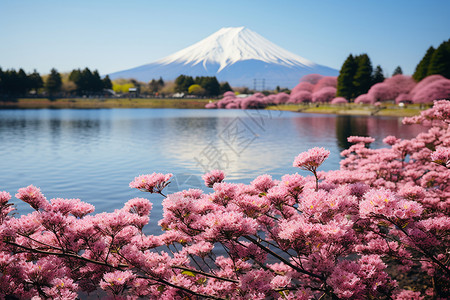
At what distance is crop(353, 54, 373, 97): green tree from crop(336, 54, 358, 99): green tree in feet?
2.79

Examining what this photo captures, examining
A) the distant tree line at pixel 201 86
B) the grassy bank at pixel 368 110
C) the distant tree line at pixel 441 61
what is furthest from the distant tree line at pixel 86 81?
the distant tree line at pixel 441 61

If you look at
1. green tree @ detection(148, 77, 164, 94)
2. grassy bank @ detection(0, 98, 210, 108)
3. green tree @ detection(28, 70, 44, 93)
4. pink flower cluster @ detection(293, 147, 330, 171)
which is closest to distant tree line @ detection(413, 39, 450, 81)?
grassy bank @ detection(0, 98, 210, 108)

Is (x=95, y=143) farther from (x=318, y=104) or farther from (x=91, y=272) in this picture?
(x=318, y=104)

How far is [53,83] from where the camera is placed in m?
127

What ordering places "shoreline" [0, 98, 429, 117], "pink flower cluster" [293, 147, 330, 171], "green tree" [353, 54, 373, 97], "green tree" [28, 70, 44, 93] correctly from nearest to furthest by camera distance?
"pink flower cluster" [293, 147, 330, 171]
"green tree" [353, 54, 373, 97]
"shoreline" [0, 98, 429, 117]
"green tree" [28, 70, 44, 93]

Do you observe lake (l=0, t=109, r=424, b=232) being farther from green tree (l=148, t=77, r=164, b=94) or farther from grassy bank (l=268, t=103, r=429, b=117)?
green tree (l=148, t=77, r=164, b=94)

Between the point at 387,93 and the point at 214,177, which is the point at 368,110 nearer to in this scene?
the point at 387,93

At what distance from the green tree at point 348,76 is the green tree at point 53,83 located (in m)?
97.8

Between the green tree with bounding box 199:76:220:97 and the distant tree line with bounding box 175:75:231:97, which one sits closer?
the distant tree line with bounding box 175:75:231:97

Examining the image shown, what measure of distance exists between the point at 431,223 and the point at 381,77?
98027 mm

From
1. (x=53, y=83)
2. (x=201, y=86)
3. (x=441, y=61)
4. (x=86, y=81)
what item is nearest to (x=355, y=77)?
(x=441, y=61)

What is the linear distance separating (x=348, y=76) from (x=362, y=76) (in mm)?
3305

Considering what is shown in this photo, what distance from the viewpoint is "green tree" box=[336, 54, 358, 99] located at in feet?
286

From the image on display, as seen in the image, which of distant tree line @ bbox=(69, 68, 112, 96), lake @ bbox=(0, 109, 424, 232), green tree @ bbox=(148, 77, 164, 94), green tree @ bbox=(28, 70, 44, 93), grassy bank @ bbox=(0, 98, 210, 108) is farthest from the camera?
green tree @ bbox=(148, 77, 164, 94)
